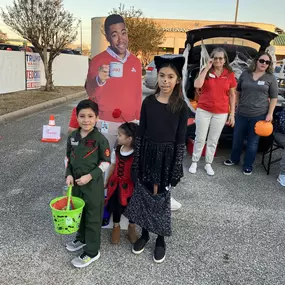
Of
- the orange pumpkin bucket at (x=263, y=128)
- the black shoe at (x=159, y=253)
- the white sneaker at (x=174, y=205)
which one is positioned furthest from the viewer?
the orange pumpkin bucket at (x=263, y=128)

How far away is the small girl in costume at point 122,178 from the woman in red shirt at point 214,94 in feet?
6.12

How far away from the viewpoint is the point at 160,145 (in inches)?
99.0

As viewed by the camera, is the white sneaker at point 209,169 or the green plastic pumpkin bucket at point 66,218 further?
the white sneaker at point 209,169

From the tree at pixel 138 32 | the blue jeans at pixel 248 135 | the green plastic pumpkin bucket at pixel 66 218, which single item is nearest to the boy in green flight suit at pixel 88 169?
the green plastic pumpkin bucket at pixel 66 218

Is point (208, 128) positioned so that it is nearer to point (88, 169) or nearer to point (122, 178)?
point (122, 178)

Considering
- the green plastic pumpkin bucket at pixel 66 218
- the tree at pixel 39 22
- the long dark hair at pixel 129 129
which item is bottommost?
the green plastic pumpkin bucket at pixel 66 218

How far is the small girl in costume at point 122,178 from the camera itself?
9.05 ft

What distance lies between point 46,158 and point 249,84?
10.9 ft

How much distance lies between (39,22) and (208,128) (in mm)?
9553

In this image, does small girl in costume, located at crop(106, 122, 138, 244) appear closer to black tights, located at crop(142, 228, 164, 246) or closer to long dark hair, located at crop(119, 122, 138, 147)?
long dark hair, located at crop(119, 122, 138, 147)

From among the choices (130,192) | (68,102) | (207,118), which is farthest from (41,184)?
(68,102)

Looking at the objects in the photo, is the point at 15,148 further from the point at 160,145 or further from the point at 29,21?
the point at 29,21

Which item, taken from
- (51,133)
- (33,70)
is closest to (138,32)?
(33,70)

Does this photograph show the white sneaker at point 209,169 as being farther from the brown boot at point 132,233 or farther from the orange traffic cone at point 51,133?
the orange traffic cone at point 51,133
